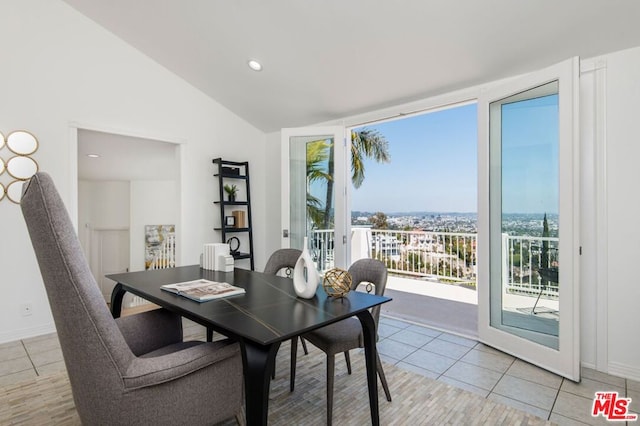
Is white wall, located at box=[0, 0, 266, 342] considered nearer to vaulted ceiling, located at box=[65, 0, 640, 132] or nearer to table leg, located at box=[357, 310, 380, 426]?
vaulted ceiling, located at box=[65, 0, 640, 132]

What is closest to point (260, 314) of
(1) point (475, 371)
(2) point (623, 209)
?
(1) point (475, 371)

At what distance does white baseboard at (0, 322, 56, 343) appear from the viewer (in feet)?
10.3

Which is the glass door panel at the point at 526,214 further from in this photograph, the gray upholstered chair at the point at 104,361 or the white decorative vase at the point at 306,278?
the gray upholstered chair at the point at 104,361

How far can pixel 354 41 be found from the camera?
2988mm

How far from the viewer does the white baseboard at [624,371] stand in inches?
95.1

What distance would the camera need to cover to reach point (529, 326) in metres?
2.85

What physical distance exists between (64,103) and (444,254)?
17.9 ft

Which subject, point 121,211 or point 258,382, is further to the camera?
point 121,211

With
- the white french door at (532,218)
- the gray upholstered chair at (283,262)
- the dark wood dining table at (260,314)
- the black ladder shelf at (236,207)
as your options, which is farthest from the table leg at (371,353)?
the black ladder shelf at (236,207)

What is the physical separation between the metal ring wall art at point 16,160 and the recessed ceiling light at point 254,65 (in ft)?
7.18

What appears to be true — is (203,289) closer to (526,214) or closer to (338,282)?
(338,282)

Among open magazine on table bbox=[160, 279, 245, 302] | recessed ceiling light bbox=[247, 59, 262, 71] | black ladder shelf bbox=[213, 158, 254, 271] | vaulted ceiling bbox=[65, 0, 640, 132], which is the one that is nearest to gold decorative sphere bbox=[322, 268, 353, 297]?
open magazine on table bbox=[160, 279, 245, 302]

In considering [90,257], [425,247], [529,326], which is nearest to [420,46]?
[529,326]

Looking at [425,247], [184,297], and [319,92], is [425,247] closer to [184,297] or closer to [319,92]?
[319,92]
